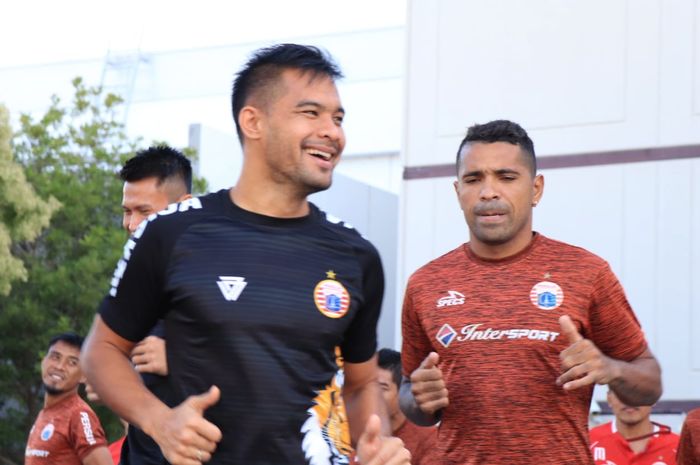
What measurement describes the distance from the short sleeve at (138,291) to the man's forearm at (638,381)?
1931 millimetres

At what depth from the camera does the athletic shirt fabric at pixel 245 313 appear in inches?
154

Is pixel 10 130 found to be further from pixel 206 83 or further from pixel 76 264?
pixel 206 83

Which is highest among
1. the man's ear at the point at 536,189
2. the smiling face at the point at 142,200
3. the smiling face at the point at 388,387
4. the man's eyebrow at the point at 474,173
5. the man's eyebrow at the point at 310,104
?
the man's eyebrow at the point at 310,104

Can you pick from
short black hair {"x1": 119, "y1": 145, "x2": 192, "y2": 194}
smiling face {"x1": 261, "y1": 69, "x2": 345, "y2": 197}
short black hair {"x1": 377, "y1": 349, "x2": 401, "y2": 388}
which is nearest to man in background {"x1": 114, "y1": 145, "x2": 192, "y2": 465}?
short black hair {"x1": 119, "y1": 145, "x2": 192, "y2": 194}

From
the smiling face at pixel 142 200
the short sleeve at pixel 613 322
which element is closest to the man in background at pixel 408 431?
the smiling face at pixel 142 200

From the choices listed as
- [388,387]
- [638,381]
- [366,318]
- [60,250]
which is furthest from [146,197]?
[60,250]

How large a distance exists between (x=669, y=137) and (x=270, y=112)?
905 cm

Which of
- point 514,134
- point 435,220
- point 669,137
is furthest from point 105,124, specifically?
point 514,134

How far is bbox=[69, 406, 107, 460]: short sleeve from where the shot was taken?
Result: 9.67 meters

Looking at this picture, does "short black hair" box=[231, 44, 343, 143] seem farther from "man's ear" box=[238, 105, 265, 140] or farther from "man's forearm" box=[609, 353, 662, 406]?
"man's forearm" box=[609, 353, 662, 406]

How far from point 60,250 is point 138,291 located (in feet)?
58.9

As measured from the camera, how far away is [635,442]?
9.03 meters

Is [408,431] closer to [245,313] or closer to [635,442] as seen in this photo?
[635,442]

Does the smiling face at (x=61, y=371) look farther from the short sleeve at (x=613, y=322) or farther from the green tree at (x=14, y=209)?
the green tree at (x=14, y=209)
